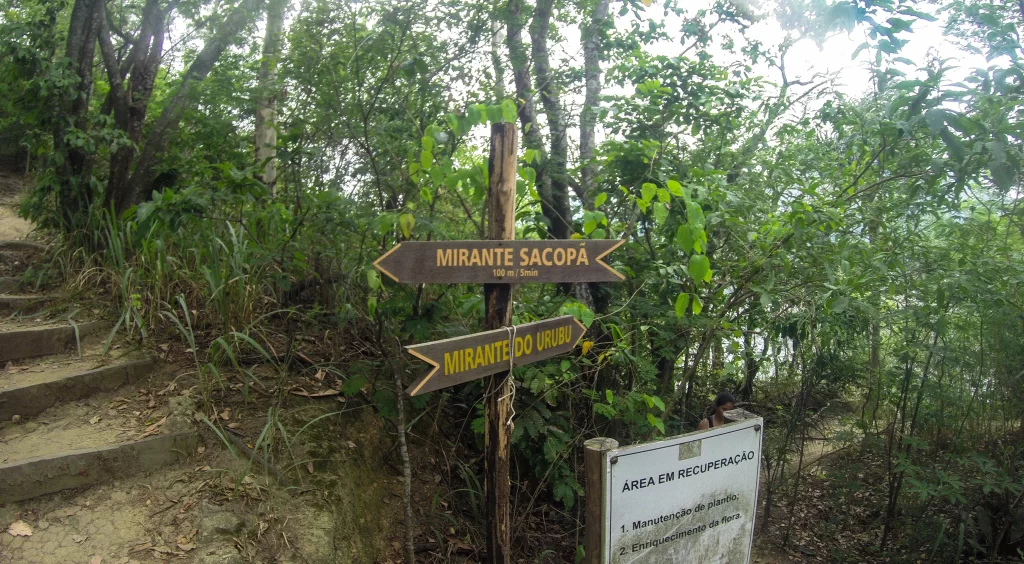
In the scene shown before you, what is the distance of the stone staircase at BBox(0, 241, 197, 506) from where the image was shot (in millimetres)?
3500

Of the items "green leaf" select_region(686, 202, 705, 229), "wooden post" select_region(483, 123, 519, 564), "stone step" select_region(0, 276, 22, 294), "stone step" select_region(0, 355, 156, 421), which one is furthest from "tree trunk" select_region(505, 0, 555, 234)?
"stone step" select_region(0, 276, 22, 294)

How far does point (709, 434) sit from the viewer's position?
3201 mm

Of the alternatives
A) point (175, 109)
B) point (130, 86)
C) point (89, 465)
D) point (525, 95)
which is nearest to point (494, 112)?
point (525, 95)

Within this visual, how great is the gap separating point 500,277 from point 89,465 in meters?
2.44

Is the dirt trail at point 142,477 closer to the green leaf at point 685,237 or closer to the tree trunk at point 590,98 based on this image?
the tree trunk at point 590,98

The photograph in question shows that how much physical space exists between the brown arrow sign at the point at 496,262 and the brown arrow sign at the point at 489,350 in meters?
0.24

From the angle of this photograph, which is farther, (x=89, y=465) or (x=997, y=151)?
(x=89, y=465)

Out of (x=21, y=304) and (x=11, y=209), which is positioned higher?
(x=11, y=209)

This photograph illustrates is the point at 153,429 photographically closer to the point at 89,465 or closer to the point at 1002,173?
the point at 89,465

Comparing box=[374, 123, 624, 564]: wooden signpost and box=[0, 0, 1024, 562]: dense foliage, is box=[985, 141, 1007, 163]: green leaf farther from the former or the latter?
box=[374, 123, 624, 564]: wooden signpost

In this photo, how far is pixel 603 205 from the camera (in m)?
4.69

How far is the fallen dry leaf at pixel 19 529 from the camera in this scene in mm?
3217

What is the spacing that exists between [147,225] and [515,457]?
111 inches

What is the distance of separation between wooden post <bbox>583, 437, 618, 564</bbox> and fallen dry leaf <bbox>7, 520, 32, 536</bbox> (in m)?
2.64
